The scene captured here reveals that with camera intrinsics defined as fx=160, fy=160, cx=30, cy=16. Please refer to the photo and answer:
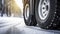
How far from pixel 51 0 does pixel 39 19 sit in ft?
1.78

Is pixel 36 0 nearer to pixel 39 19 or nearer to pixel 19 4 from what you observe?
pixel 39 19

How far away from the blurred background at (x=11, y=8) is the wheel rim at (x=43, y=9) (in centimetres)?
94

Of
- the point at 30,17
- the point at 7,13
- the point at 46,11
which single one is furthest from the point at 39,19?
the point at 7,13

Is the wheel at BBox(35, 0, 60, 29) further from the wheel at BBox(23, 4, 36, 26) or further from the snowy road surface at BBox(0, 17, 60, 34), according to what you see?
the wheel at BBox(23, 4, 36, 26)

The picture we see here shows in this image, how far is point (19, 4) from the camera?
4523mm

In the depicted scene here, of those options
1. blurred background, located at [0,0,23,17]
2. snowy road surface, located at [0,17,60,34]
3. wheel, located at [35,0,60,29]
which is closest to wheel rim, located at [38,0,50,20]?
wheel, located at [35,0,60,29]

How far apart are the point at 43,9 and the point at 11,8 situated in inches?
49.2

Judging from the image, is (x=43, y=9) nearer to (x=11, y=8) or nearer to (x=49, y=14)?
(x=49, y=14)

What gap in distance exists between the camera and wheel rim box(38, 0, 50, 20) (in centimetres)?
305

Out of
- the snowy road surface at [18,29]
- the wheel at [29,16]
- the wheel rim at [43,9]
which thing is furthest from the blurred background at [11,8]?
the wheel rim at [43,9]

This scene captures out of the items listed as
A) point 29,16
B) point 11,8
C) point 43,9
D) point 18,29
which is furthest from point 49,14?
point 11,8

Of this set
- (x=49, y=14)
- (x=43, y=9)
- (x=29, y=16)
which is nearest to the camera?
(x=49, y=14)

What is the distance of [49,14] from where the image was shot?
293 centimetres

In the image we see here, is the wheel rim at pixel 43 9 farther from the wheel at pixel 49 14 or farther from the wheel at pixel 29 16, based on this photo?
the wheel at pixel 29 16
